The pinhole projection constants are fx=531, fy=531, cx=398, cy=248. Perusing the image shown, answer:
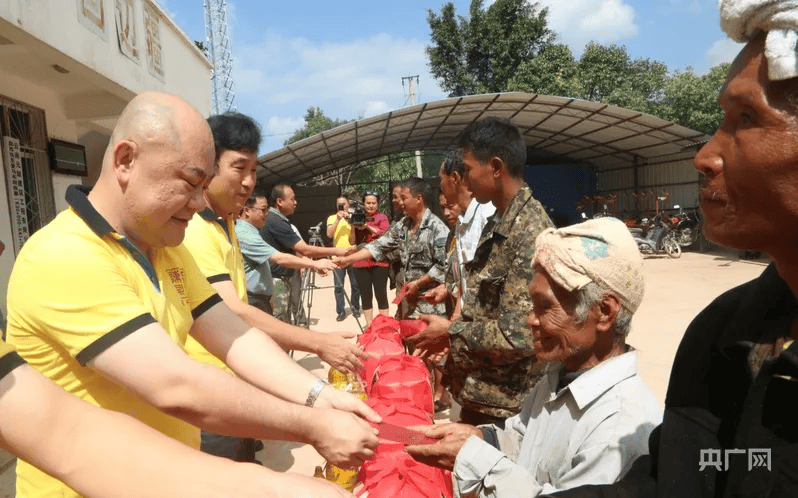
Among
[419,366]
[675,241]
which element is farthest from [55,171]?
[675,241]

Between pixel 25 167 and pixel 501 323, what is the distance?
5858 mm

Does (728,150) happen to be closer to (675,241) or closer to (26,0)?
(26,0)

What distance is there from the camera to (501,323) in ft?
7.89

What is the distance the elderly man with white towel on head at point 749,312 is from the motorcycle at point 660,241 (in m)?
16.2

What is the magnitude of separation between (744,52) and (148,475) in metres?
1.29

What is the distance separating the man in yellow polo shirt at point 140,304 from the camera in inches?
52.9

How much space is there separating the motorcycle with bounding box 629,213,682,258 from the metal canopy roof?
315 centimetres

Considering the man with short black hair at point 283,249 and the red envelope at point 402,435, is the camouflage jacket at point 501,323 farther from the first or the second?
the man with short black hair at point 283,249

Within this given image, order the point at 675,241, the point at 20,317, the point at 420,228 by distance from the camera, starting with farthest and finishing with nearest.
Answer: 1. the point at 675,241
2. the point at 420,228
3. the point at 20,317

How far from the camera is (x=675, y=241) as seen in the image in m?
16.1

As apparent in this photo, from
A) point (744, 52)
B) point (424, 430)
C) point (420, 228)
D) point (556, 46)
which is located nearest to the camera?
point (744, 52)

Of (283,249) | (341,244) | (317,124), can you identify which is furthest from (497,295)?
(317,124)

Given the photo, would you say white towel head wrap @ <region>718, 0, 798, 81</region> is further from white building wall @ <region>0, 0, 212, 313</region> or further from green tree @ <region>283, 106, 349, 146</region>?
green tree @ <region>283, 106, 349, 146</region>

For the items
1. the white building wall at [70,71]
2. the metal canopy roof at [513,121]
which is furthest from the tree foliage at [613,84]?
the white building wall at [70,71]
